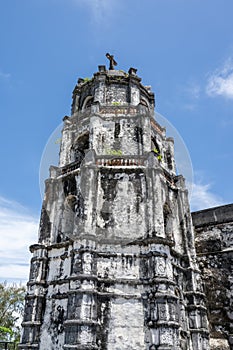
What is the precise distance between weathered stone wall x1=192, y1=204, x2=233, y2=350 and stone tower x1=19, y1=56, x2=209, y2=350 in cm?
165

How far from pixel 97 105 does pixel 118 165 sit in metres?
3.38

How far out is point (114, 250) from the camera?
9.98 m

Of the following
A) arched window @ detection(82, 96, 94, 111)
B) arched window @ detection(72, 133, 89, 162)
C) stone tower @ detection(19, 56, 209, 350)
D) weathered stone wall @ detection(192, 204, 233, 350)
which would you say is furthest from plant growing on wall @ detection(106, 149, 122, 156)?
weathered stone wall @ detection(192, 204, 233, 350)

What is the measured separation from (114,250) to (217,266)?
5816 mm

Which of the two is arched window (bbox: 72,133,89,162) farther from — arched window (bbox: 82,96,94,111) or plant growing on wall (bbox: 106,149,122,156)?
arched window (bbox: 82,96,94,111)

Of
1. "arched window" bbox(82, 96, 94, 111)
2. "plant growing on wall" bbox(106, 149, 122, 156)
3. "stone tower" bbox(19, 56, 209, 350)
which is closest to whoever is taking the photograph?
"stone tower" bbox(19, 56, 209, 350)

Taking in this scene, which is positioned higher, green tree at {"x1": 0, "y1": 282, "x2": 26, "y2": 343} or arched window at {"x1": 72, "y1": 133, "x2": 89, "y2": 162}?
arched window at {"x1": 72, "y1": 133, "x2": 89, "y2": 162}

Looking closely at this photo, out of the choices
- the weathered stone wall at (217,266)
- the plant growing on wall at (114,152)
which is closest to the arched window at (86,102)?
the plant growing on wall at (114,152)

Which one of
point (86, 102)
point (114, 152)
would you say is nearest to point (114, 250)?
point (114, 152)

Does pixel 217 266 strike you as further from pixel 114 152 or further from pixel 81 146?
pixel 81 146

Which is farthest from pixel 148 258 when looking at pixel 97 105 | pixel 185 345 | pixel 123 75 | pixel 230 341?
pixel 123 75

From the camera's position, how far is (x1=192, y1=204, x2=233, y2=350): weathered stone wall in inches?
477

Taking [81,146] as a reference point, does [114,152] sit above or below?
below

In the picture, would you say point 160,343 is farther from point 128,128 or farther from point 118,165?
point 128,128
